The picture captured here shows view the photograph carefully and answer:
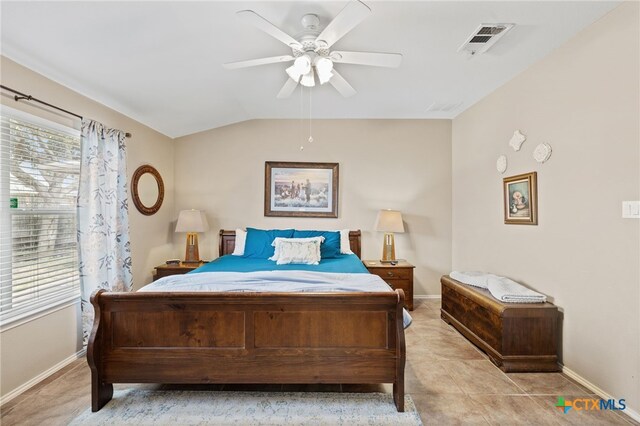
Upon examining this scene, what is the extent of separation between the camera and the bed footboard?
2.08 metres

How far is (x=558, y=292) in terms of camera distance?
104 inches

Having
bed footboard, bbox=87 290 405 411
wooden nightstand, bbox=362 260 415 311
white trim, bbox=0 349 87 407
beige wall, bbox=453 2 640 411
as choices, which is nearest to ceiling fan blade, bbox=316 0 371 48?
bed footboard, bbox=87 290 405 411

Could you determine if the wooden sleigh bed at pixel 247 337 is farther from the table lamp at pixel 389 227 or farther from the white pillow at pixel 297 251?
the table lamp at pixel 389 227

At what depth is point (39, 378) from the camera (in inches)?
95.3

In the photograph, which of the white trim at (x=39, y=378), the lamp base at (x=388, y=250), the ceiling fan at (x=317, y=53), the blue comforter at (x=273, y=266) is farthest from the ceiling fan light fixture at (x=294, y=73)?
the white trim at (x=39, y=378)

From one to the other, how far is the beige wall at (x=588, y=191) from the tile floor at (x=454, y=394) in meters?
0.35

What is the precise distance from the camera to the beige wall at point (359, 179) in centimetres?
461

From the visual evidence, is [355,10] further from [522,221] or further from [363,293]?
[522,221]

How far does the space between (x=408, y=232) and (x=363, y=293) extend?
2.73 m

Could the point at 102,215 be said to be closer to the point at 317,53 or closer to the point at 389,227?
the point at 317,53

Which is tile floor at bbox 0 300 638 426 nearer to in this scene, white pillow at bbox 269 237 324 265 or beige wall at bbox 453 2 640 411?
beige wall at bbox 453 2 640 411

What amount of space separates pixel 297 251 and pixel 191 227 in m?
1.57

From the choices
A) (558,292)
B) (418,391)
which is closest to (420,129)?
(558,292)

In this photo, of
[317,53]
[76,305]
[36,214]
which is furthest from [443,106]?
[76,305]
